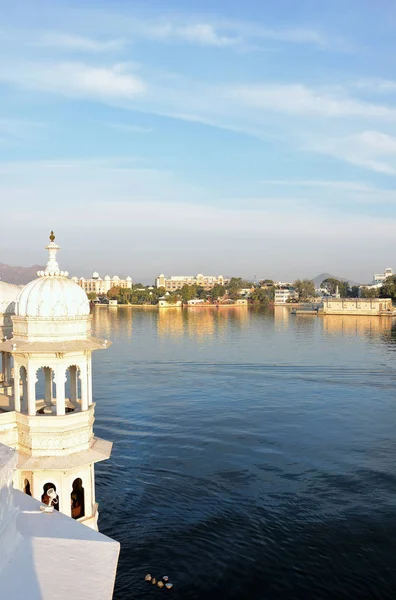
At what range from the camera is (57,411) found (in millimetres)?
10852

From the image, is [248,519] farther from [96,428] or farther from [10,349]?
[96,428]

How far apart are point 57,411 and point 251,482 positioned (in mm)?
10535

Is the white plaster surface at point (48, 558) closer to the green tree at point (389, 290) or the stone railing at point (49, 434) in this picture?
the stone railing at point (49, 434)

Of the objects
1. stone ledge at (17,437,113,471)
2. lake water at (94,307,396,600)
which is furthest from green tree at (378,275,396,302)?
stone ledge at (17,437,113,471)

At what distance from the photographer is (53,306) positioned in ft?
35.6

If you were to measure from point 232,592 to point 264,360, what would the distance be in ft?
119

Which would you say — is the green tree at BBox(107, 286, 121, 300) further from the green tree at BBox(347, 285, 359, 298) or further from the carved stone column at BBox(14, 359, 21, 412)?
the carved stone column at BBox(14, 359, 21, 412)

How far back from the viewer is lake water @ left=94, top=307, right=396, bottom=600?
13516 mm

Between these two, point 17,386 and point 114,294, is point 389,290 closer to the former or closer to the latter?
point 114,294

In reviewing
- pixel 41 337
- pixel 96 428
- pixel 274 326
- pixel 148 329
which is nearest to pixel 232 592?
pixel 41 337

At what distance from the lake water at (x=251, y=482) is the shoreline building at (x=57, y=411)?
139 inches

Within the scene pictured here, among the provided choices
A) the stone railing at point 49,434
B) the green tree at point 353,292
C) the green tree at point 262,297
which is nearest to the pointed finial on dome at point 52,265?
the stone railing at point 49,434

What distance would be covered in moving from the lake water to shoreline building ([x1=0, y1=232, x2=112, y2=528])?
11.6ft

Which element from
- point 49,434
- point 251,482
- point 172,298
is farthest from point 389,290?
point 49,434
